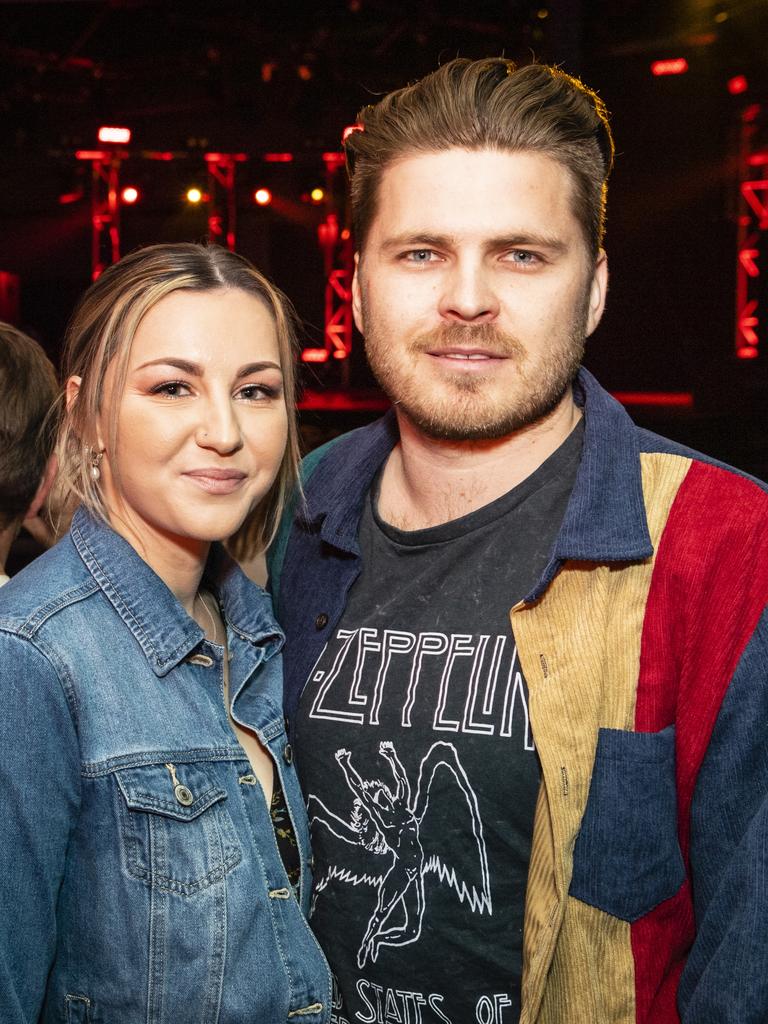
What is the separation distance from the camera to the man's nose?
1530 mm

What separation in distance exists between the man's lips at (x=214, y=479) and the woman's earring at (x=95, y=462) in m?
0.15

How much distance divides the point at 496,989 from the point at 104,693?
673mm

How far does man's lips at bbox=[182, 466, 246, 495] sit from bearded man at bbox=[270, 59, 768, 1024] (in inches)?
12.5

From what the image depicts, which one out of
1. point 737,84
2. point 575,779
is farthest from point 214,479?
point 737,84

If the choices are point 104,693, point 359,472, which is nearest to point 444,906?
point 104,693

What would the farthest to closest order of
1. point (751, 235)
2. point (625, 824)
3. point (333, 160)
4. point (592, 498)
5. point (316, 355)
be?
point (316, 355) < point (333, 160) < point (751, 235) < point (592, 498) < point (625, 824)

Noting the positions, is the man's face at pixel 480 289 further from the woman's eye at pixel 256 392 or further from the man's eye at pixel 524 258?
the woman's eye at pixel 256 392

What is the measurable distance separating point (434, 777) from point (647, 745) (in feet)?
0.97

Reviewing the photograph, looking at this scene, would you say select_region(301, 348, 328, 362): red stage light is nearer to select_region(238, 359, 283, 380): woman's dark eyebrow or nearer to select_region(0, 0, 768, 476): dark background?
select_region(0, 0, 768, 476): dark background

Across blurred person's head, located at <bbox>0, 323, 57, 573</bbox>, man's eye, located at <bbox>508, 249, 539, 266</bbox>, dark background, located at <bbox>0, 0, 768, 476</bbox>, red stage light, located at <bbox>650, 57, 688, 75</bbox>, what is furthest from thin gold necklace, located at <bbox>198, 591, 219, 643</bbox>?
red stage light, located at <bbox>650, 57, 688, 75</bbox>

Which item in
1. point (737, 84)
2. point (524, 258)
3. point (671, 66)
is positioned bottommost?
point (524, 258)

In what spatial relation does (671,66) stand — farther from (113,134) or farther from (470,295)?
(470,295)

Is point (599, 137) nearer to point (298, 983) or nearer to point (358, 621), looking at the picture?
point (358, 621)

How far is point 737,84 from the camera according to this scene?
23.1ft
